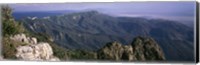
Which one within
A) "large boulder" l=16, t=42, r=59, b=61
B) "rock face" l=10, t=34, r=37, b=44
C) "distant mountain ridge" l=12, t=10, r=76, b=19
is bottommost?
"large boulder" l=16, t=42, r=59, b=61

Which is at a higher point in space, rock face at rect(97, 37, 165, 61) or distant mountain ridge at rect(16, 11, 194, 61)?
distant mountain ridge at rect(16, 11, 194, 61)

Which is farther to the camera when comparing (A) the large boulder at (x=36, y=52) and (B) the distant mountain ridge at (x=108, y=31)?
(A) the large boulder at (x=36, y=52)

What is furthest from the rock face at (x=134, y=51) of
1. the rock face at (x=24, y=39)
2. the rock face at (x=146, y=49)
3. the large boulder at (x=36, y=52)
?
the rock face at (x=24, y=39)

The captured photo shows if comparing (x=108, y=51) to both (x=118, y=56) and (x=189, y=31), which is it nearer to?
(x=118, y=56)

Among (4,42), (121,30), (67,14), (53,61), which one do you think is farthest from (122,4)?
(4,42)

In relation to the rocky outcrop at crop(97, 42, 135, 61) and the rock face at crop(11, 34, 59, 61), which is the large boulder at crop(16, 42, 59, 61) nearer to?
the rock face at crop(11, 34, 59, 61)

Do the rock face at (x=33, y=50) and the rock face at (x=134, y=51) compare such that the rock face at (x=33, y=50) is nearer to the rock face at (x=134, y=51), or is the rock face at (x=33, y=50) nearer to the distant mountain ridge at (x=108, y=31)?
the distant mountain ridge at (x=108, y=31)

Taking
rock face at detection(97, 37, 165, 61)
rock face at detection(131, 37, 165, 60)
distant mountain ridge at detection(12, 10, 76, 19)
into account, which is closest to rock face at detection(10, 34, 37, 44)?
distant mountain ridge at detection(12, 10, 76, 19)
